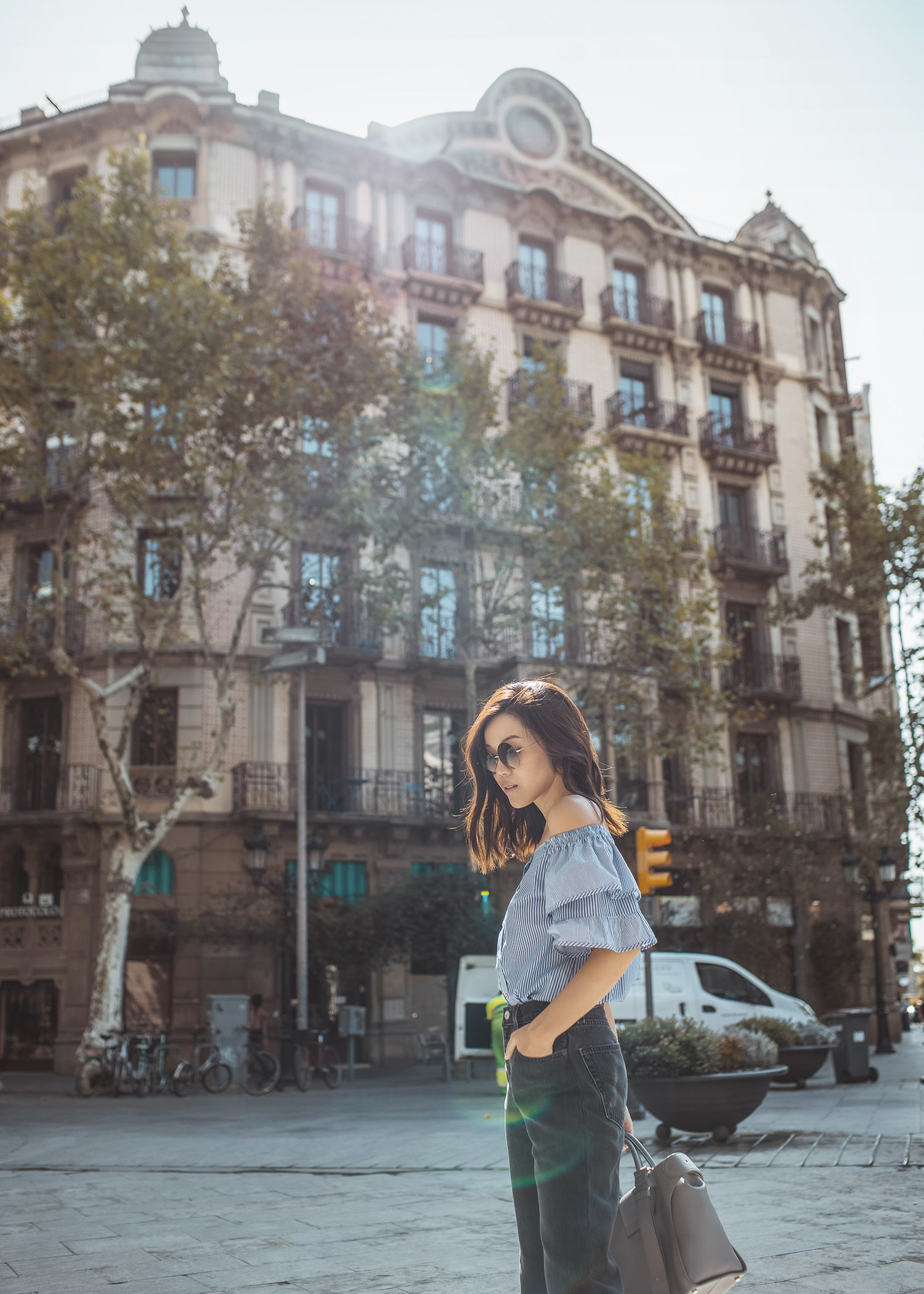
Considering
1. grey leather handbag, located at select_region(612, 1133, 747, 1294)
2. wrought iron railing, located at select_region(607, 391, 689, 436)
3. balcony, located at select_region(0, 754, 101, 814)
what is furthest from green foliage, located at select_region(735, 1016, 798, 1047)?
wrought iron railing, located at select_region(607, 391, 689, 436)

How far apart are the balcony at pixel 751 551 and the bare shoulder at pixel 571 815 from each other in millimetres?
28759

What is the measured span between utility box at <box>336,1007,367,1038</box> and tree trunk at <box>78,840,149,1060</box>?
4.81 meters

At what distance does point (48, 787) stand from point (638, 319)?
19935mm

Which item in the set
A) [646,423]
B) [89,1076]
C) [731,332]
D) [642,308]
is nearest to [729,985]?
[89,1076]

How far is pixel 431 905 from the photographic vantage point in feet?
72.6

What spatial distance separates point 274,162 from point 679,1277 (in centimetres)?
2867

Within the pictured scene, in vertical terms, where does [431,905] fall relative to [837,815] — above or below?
below

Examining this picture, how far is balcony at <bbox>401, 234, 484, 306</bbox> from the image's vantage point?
94.0 feet

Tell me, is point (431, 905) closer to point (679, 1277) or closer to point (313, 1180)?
point (313, 1180)

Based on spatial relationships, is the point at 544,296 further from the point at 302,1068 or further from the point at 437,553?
the point at 302,1068

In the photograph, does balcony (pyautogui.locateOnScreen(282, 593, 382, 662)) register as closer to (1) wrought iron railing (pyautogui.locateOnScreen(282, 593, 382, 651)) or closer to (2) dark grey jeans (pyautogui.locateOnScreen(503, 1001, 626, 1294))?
(1) wrought iron railing (pyautogui.locateOnScreen(282, 593, 382, 651))

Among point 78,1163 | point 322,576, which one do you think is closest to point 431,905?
point 322,576

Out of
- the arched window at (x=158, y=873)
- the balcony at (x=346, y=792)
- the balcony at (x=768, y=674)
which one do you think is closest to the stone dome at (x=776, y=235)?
the balcony at (x=768, y=674)

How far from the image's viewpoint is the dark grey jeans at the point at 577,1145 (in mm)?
2596
